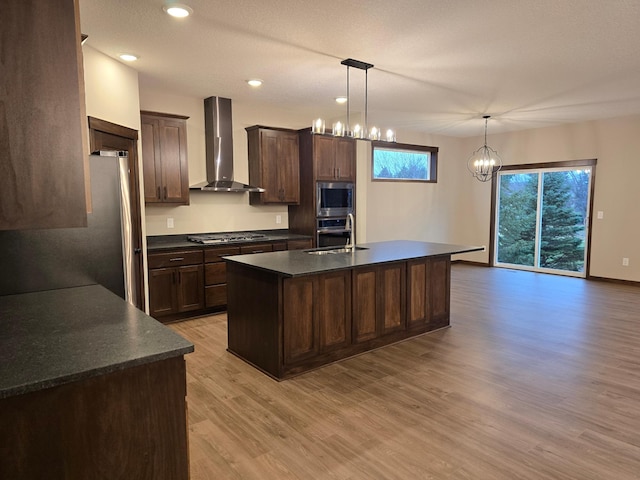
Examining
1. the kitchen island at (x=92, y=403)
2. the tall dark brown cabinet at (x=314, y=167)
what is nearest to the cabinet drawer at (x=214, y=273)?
the tall dark brown cabinet at (x=314, y=167)

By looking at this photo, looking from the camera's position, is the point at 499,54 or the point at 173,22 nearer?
the point at 173,22

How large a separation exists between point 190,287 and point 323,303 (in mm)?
2005

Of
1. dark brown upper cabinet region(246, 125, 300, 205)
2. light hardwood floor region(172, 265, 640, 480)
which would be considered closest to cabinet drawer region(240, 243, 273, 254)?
dark brown upper cabinet region(246, 125, 300, 205)

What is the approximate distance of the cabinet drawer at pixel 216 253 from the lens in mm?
4785

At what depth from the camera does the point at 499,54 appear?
360cm

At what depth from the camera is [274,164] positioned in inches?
221

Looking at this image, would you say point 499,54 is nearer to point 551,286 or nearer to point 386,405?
point 386,405

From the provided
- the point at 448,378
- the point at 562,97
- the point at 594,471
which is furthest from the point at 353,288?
the point at 562,97

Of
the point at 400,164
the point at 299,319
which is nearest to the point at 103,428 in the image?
the point at 299,319

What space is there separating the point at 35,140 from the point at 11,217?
0.24 m

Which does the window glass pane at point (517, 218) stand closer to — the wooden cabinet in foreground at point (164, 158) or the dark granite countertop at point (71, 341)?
the wooden cabinet in foreground at point (164, 158)

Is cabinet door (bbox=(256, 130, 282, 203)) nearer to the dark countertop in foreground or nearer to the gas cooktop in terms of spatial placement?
the gas cooktop

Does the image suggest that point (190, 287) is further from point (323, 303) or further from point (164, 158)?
point (323, 303)

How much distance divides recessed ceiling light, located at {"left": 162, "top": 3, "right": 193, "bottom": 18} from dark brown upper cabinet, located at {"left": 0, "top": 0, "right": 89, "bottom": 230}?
1.59m
